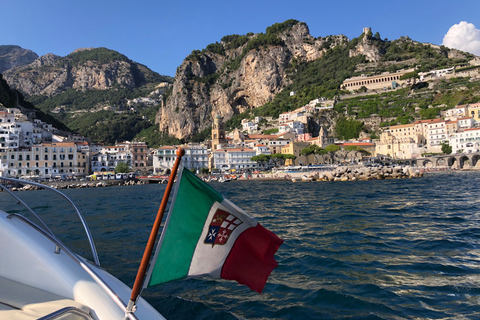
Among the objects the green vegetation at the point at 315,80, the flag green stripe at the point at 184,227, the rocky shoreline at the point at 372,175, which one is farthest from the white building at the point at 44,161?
the flag green stripe at the point at 184,227

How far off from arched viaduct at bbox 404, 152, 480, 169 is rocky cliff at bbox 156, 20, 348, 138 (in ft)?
181

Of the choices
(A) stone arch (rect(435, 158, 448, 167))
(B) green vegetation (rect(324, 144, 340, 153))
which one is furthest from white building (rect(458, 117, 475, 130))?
(B) green vegetation (rect(324, 144, 340, 153))

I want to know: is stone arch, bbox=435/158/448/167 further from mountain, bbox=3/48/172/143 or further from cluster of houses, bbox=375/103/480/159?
mountain, bbox=3/48/172/143

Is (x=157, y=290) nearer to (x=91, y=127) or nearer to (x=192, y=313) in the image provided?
(x=192, y=313)

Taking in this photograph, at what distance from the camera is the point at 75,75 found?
15450cm

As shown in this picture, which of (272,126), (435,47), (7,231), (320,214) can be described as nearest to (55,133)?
(272,126)

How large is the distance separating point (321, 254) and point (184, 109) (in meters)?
99.0

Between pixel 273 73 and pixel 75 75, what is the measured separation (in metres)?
110

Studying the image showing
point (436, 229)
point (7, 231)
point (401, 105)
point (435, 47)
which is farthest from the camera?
point (435, 47)

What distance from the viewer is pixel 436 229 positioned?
8.75 m

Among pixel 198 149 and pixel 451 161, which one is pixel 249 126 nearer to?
pixel 198 149

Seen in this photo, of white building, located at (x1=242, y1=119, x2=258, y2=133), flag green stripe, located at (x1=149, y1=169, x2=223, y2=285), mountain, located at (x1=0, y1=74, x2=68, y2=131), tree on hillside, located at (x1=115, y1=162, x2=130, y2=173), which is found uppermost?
mountain, located at (x1=0, y1=74, x2=68, y2=131)

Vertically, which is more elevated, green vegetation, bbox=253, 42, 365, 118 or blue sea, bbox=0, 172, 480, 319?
green vegetation, bbox=253, 42, 365, 118

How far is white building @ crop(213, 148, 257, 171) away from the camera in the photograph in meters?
60.8
